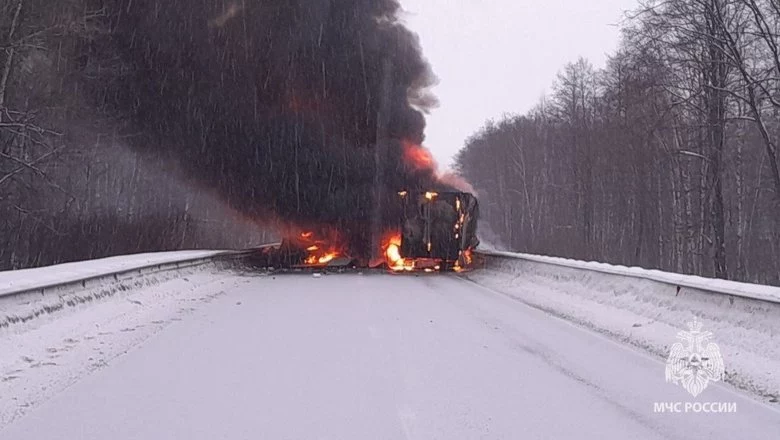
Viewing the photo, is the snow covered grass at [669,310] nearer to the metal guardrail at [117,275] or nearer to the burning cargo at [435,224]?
the metal guardrail at [117,275]

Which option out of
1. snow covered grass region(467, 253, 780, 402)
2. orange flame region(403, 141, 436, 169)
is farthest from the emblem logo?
orange flame region(403, 141, 436, 169)

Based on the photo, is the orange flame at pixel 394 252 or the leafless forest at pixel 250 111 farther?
the leafless forest at pixel 250 111

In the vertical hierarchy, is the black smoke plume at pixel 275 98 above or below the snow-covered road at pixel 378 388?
above

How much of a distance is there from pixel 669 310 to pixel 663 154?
103 ft

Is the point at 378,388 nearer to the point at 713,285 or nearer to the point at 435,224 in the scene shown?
the point at 713,285

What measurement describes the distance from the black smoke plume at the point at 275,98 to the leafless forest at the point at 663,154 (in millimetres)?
11178

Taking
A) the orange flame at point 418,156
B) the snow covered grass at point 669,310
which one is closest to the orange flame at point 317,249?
the orange flame at point 418,156

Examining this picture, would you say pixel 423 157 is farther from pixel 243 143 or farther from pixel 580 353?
pixel 580 353

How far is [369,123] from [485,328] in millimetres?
23727

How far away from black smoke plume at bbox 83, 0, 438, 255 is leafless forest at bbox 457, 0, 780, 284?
1118 cm

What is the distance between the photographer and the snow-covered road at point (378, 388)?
5473mm

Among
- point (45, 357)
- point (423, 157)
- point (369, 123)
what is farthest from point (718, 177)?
point (45, 357)

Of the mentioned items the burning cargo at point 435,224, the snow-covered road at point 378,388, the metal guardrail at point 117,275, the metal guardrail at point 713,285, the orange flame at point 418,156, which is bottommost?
the snow-covered road at point 378,388

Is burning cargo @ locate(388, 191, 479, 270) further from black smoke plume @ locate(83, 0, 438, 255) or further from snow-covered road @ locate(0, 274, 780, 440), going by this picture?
snow-covered road @ locate(0, 274, 780, 440)
